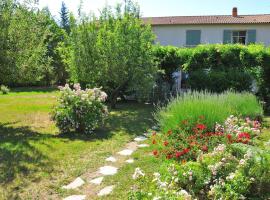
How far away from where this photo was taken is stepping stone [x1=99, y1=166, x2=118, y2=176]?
5.87m

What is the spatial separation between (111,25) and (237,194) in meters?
10.4

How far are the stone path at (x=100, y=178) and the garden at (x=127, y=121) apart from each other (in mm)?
17

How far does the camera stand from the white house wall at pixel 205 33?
26.0 meters

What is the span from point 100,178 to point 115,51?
7.41m

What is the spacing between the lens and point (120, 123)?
34.9ft

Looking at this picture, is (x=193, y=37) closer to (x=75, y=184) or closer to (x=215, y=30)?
(x=215, y=30)

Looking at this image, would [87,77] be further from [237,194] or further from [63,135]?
[237,194]

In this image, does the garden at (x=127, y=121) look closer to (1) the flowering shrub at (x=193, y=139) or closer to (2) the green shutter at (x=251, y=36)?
(1) the flowering shrub at (x=193, y=139)

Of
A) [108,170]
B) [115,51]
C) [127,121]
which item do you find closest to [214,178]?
[108,170]

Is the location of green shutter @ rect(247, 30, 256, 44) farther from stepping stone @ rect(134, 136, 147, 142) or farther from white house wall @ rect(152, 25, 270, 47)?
stepping stone @ rect(134, 136, 147, 142)

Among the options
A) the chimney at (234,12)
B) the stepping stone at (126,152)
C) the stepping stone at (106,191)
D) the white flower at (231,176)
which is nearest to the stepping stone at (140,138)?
the stepping stone at (126,152)

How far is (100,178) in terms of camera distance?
5621mm

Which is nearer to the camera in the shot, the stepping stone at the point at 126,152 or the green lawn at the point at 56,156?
the green lawn at the point at 56,156

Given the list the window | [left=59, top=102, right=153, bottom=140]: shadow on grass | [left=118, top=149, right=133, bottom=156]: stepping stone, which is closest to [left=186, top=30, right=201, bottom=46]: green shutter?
the window
